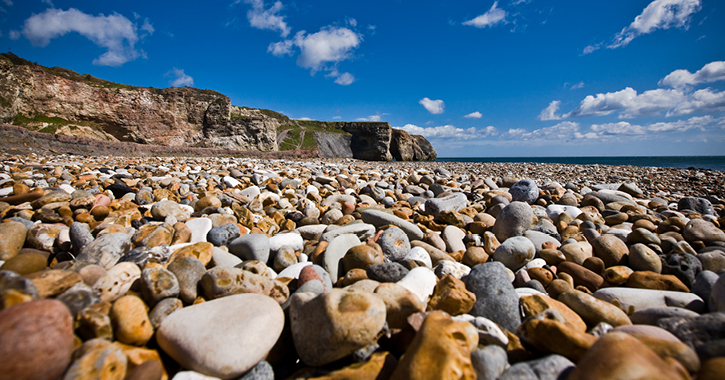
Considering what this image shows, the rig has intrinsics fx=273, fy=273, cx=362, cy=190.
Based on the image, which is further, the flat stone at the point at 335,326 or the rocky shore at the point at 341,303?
the flat stone at the point at 335,326

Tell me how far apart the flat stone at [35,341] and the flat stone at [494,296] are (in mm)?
1787

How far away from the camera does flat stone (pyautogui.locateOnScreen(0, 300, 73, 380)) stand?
2.76 ft

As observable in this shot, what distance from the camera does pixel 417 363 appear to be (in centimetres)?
101

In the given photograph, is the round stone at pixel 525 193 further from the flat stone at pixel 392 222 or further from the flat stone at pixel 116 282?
the flat stone at pixel 116 282

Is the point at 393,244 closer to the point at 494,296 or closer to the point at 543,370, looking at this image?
the point at 494,296

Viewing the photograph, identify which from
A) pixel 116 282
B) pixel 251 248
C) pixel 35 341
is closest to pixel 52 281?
pixel 116 282

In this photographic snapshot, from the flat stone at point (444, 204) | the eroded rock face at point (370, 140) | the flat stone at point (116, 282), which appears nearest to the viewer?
the flat stone at point (116, 282)

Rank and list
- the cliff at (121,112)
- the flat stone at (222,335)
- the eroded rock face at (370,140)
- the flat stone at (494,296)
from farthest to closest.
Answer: the eroded rock face at (370,140) < the cliff at (121,112) < the flat stone at (494,296) < the flat stone at (222,335)

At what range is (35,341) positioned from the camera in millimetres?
887

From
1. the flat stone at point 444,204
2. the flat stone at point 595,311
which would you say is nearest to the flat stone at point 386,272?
the flat stone at point 595,311

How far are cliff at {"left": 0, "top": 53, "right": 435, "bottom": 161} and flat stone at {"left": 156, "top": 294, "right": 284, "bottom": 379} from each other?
24.8 m

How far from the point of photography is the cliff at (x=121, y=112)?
57.0ft

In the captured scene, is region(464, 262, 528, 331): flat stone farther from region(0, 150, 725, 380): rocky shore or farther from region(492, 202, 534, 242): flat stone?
region(492, 202, 534, 242): flat stone

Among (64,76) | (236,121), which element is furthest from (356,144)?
(64,76)
